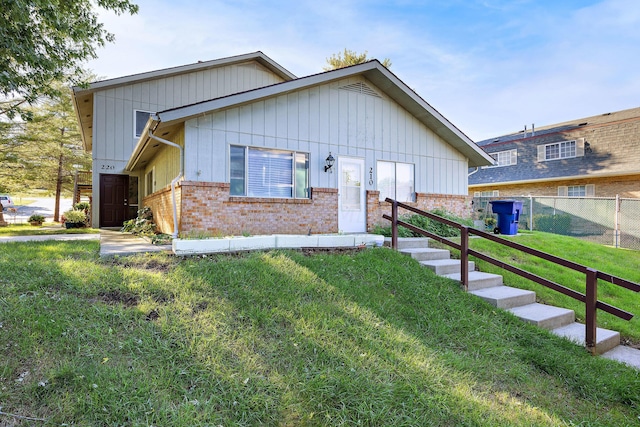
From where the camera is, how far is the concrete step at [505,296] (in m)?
4.92

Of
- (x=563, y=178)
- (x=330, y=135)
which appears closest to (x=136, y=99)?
(x=330, y=135)

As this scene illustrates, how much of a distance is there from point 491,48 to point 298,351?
14012 mm

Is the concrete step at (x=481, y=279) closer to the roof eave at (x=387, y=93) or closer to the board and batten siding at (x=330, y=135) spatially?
the board and batten siding at (x=330, y=135)

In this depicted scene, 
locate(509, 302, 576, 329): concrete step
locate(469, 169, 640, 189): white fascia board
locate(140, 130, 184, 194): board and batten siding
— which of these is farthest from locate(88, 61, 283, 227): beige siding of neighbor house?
locate(469, 169, 640, 189): white fascia board

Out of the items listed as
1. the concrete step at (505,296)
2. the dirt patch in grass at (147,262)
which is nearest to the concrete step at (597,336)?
the concrete step at (505,296)

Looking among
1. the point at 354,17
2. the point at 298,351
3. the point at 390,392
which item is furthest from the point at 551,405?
the point at 354,17

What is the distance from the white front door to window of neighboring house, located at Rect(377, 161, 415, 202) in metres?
0.74

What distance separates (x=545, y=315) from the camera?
4.69m

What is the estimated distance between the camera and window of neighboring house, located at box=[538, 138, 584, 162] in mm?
17406

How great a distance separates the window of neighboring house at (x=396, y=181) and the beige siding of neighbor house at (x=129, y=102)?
839 cm

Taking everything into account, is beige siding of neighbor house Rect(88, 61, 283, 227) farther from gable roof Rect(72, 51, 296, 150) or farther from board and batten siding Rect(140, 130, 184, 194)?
board and batten siding Rect(140, 130, 184, 194)

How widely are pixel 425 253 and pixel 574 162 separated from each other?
52.6ft

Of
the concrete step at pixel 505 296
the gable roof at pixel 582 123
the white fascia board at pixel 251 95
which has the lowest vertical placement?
the concrete step at pixel 505 296

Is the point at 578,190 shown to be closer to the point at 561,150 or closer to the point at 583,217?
the point at 561,150
